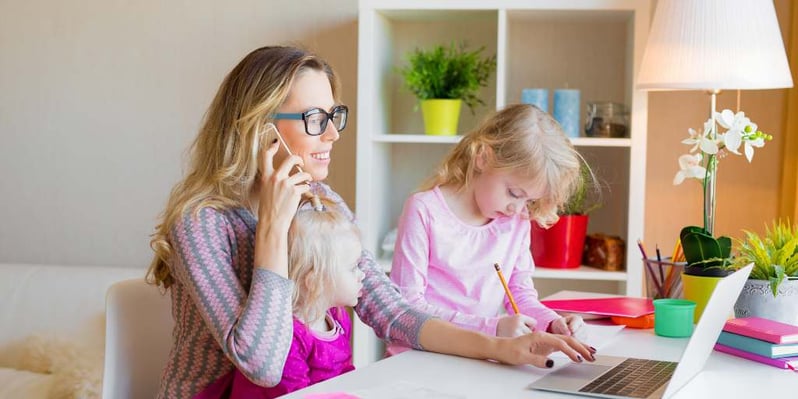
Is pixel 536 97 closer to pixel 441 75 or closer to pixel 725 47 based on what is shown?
pixel 441 75

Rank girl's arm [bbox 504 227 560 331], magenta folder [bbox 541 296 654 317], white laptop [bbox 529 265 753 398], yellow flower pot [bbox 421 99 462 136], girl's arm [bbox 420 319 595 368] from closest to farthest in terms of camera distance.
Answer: white laptop [bbox 529 265 753 398] < girl's arm [bbox 420 319 595 368] < magenta folder [bbox 541 296 654 317] < girl's arm [bbox 504 227 560 331] < yellow flower pot [bbox 421 99 462 136]

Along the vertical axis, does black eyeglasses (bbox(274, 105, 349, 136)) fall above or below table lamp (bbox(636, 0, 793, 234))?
below

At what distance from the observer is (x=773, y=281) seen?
1.70 m

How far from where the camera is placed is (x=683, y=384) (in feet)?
4.61

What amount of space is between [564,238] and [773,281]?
1090mm

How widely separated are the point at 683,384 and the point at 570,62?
5.89 ft

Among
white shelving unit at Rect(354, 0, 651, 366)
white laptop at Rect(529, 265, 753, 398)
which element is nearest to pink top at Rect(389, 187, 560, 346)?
white laptop at Rect(529, 265, 753, 398)

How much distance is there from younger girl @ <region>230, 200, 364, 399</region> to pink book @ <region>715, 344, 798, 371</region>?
24.8 inches

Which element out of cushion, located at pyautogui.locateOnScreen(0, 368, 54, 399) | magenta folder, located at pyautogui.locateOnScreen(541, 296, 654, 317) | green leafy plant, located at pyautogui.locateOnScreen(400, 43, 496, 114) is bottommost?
cushion, located at pyautogui.locateOnScreen(0, 368, 54, 399)

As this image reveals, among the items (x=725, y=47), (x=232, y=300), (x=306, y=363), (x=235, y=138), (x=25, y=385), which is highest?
(x=725, y=47)

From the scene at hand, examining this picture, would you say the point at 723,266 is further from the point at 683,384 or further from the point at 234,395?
the point at 234,395

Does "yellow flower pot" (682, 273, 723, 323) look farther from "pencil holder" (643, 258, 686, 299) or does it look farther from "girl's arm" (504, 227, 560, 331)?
"girl's arm" (504, 227, 560, 331)

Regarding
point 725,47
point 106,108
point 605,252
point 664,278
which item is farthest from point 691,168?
point 106,108

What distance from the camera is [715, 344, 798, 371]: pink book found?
1.53 m
